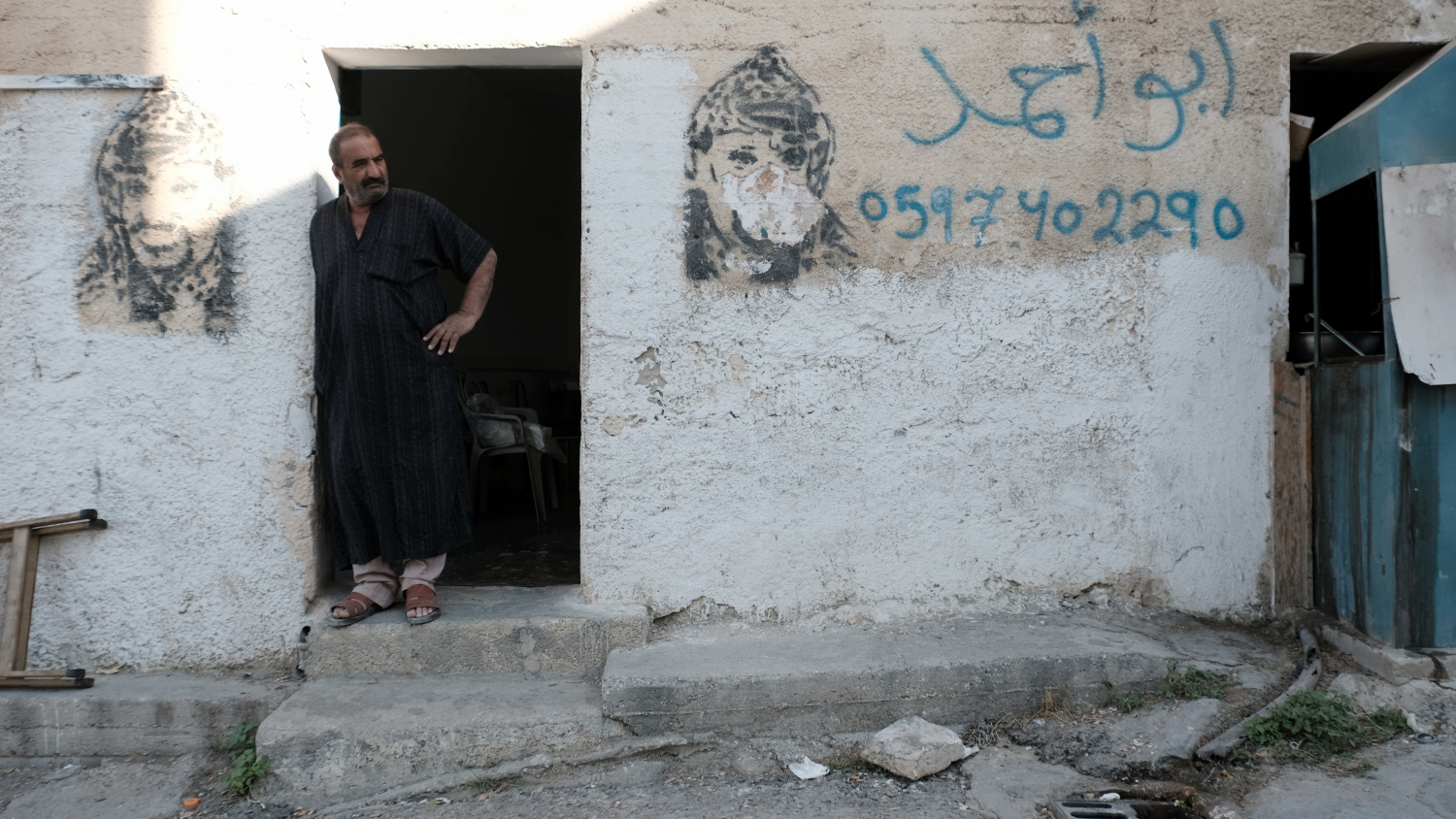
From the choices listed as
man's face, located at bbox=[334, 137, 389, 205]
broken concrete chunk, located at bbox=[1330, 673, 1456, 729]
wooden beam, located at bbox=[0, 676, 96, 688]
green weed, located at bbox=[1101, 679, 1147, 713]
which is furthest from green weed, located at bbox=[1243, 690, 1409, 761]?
wooden beam, located at bbox=[0, 676, 96, 688]

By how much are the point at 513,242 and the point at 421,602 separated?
5.85m

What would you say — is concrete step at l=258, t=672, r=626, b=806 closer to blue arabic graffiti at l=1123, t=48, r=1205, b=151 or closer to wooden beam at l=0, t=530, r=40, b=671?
wooden beam at l=0, t=530, r=40, b=671

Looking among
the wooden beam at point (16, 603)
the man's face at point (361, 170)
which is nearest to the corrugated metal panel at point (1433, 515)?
the man's face at point (361, 170)

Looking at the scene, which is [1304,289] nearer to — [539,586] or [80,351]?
[539,586]

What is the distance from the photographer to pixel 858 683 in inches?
107

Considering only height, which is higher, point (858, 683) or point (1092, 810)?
point (858, 683)

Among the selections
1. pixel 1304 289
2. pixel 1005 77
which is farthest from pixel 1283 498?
pixel 1005 77

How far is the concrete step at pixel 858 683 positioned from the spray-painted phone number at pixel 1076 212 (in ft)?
4.71

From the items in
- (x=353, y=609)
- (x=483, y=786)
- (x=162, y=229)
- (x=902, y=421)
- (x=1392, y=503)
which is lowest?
(x=483, y=786)

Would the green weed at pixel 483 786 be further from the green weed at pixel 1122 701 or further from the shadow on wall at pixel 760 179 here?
the green weed at pixel 1122 701

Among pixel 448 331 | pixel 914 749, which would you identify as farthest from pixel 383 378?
pixel 914 749

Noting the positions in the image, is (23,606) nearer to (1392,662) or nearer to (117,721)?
(117,721)

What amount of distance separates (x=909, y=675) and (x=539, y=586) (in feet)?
4.90

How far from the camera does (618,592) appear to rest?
10.1 ft
